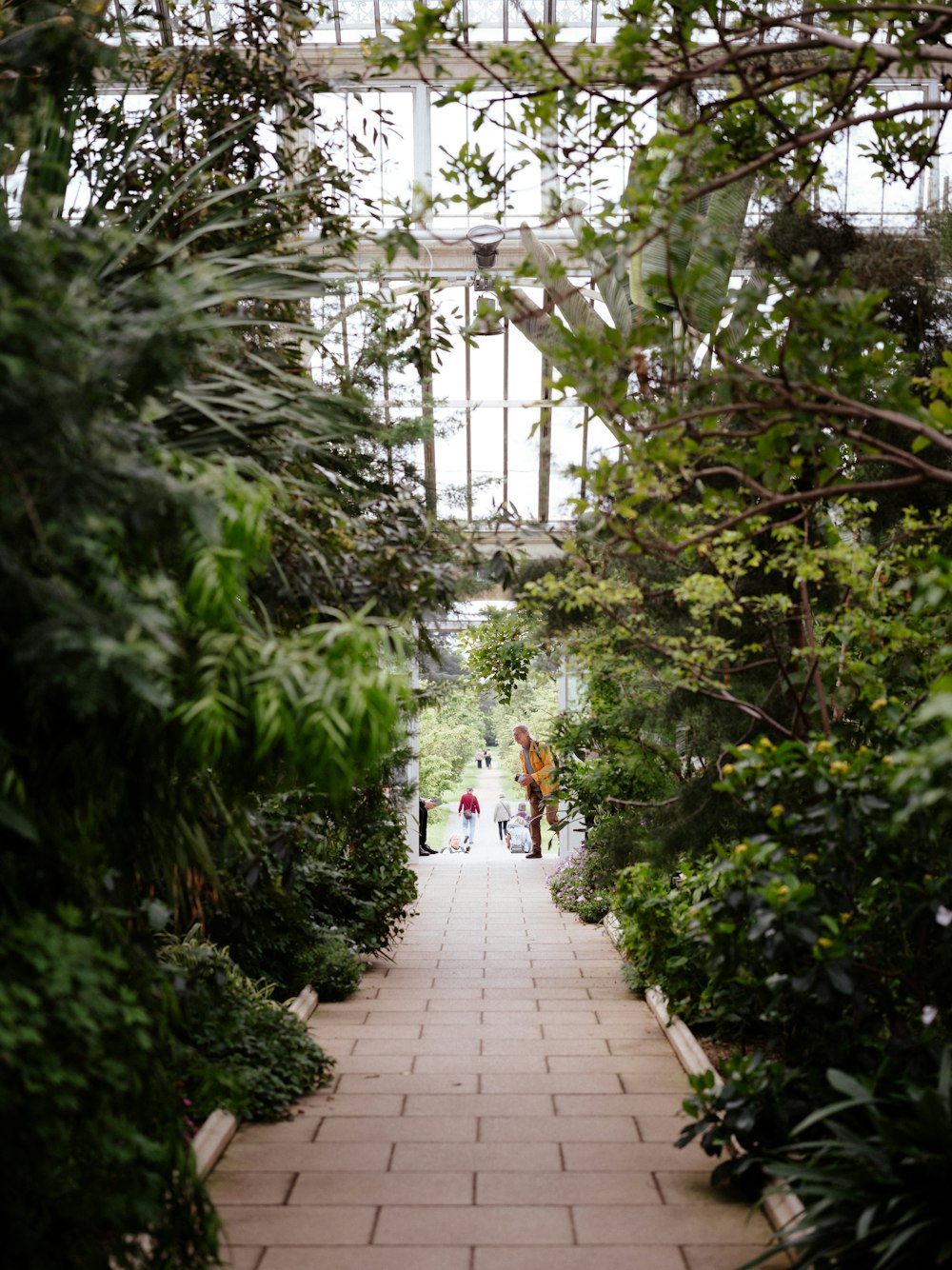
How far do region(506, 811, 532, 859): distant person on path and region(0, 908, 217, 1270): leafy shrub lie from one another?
50.8 feet

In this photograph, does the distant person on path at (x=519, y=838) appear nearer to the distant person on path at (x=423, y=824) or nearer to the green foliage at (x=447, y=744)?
the green foliage at (x=447, y=744)

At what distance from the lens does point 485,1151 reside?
4059mm

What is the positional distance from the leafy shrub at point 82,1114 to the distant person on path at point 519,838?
610 inches

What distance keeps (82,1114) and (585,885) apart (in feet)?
24.4

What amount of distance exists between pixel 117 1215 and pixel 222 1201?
4.56 ft

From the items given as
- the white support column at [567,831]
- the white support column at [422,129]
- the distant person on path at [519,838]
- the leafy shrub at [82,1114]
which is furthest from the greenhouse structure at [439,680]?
the distant person on path at [519,838]

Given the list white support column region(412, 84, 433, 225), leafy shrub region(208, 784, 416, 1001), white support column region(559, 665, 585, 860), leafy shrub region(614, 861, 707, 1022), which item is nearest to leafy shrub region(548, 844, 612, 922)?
leafy shrub region(208, 784, 416, 1001)

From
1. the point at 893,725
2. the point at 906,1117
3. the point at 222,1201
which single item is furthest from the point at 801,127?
the point at 222,1201

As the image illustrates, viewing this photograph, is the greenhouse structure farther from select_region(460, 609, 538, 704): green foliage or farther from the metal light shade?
the metal light shade

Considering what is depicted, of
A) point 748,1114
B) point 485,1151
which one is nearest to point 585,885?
point 485,1151

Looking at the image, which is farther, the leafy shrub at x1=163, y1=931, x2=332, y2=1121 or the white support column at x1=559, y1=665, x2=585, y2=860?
the white support column at x1=559, y1=665, x2=585, y2=860

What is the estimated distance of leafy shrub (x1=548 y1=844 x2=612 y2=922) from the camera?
900 centimetres

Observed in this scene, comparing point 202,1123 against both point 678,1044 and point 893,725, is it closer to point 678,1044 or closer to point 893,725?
point 678,1044

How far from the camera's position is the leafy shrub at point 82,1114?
2.14m
